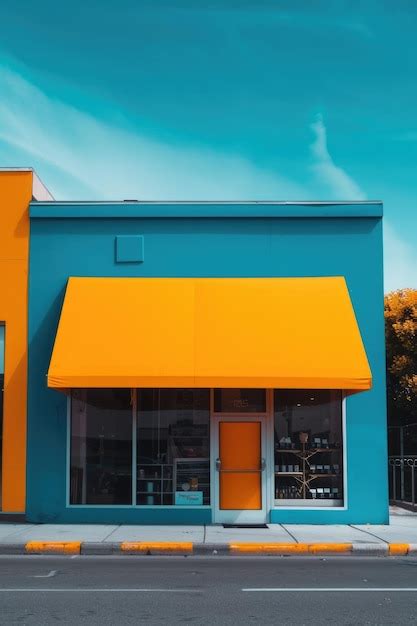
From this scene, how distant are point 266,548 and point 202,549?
101 cm

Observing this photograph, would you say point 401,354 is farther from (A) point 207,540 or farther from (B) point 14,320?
(A) point 207,540

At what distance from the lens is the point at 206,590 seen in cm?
934

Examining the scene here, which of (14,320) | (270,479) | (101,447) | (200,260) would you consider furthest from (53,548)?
(200,260)

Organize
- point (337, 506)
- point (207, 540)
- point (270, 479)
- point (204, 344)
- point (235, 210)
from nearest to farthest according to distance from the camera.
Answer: point (207, 540), point (204, 344), point (337, 506), point (270, 479), point (235, 210)

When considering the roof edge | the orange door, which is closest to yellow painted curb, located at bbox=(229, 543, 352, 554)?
the orange door

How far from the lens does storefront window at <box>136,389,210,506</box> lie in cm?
1594

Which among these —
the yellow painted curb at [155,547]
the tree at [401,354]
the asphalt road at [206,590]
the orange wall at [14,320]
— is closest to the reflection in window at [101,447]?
the orange wall at [14,320]

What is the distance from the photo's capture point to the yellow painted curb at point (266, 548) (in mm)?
12664

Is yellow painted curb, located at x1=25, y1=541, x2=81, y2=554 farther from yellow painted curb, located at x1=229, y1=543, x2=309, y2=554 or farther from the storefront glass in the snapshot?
the storefront glass

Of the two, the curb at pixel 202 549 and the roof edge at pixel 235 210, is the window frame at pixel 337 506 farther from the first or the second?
the roof edge at pixel 235 210

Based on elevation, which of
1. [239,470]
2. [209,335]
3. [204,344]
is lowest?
[239,470]

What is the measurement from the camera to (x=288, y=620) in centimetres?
767

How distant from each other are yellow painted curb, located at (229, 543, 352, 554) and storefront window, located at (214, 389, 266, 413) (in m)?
3.76

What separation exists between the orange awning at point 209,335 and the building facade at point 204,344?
4cm
